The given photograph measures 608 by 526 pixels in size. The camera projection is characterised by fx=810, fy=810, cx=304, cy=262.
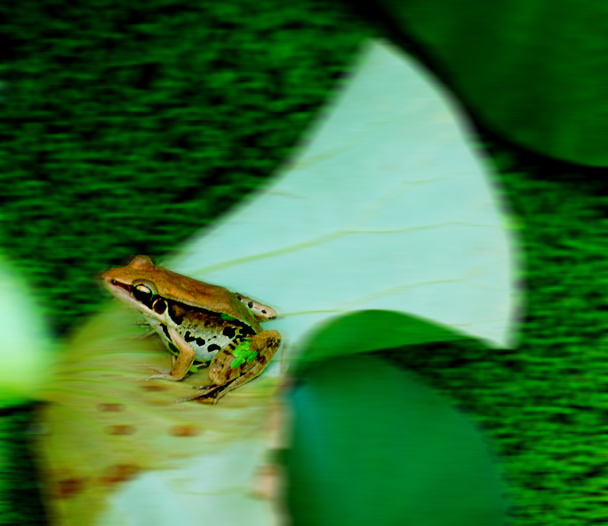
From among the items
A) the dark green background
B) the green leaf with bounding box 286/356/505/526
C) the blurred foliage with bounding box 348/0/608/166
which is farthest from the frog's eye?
the blurred foliage with bounding box 348/0/608/166

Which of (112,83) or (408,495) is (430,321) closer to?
(408,495)

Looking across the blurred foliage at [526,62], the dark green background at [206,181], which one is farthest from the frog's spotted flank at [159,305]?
→ the blurred foliage at [526,62]

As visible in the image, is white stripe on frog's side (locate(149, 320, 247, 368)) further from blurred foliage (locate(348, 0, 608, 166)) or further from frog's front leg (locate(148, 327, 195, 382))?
blurred foliage (locate(348, 0, 608, 166))

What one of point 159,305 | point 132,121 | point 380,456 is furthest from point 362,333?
point 132,121

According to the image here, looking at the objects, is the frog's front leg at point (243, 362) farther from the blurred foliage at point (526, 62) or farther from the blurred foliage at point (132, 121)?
the blurred foliage at point (526, 62)

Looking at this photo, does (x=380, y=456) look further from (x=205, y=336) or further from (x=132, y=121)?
(x=132, y=121)

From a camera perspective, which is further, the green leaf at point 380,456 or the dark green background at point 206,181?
the dark green background at point 206,181
